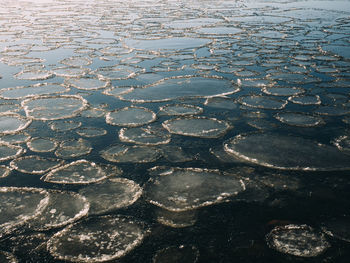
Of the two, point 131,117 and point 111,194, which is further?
point 131,117

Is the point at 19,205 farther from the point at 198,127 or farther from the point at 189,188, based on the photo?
the point at 198,127

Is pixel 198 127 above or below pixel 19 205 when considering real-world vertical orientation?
above

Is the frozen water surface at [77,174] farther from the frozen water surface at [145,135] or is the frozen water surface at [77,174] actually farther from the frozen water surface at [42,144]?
the frozen water surface at [145,135]

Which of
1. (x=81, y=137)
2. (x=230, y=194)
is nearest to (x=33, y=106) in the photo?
(x=81, y=137)

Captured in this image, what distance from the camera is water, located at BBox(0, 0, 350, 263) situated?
1.75m

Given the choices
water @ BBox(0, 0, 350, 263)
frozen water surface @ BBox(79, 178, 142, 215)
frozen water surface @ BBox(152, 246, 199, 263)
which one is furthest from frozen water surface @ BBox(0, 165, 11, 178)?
frozen water surface @ BBox(152, 246, 199, 263)

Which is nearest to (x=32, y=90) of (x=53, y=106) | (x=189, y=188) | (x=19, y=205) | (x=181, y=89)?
(x=53, y=106)

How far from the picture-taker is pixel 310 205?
202 centimetres

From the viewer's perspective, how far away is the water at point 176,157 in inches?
69.1

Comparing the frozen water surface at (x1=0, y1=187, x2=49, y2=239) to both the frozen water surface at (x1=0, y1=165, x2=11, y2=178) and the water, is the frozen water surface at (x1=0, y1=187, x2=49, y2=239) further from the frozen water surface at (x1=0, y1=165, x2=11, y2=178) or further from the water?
the frozen water surface at (x1=0, y1=165, x2=11, y2=178)

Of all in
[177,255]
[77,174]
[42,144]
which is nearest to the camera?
[177,255]

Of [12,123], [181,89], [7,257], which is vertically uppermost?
[181,89]

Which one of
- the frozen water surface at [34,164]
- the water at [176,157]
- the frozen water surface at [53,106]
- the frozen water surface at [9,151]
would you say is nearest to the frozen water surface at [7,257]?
the water at [176,157]

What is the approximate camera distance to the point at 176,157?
8.66ft
